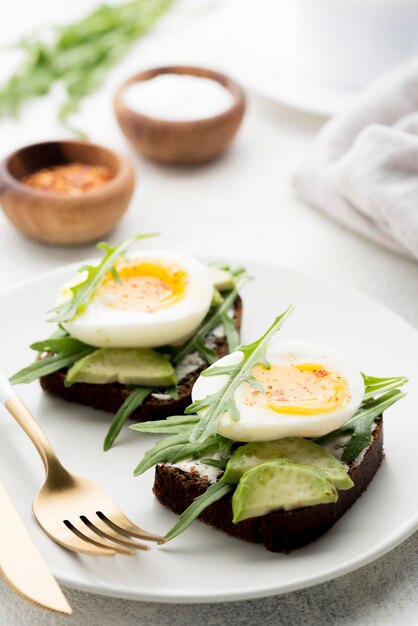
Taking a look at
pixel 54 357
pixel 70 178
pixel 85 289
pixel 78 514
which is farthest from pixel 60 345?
pixel 70 178

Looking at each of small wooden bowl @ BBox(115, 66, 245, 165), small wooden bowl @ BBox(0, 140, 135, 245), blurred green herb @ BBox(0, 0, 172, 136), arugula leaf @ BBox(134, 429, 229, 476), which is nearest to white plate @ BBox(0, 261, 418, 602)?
arugula leaf @ BBox(134, 429, 229, 476)

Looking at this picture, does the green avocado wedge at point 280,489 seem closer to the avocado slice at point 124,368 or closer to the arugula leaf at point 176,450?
the arugula leaf at point 176,450

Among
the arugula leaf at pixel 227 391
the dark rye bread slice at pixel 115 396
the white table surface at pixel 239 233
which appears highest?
the arugula leaf at pixel 227 391

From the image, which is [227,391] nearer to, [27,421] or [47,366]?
[27,421]

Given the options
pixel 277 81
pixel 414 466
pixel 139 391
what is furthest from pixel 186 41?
pixel 414 466

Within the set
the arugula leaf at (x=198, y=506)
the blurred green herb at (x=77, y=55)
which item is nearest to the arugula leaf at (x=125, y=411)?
the arugula leaf at (x=198, y=506)

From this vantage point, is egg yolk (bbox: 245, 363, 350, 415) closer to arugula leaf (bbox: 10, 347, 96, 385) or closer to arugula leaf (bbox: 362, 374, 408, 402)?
arugula leaf (bbox: 362, 374, 408, 402)
